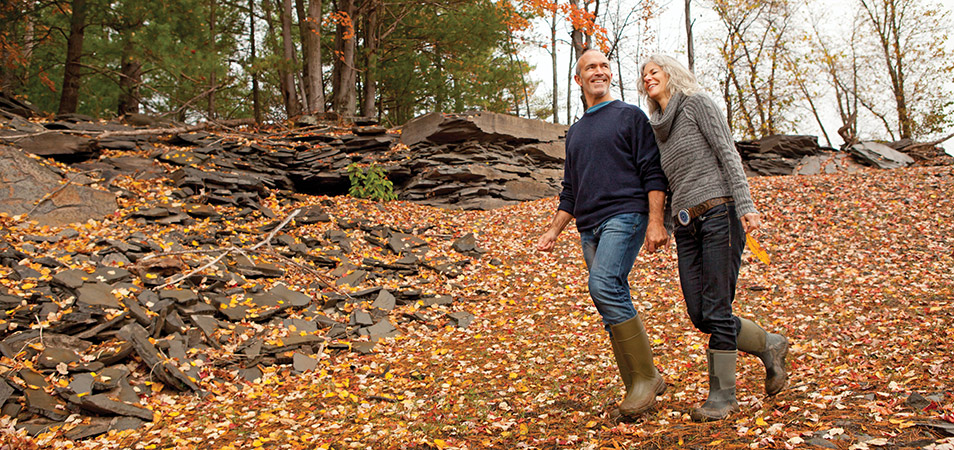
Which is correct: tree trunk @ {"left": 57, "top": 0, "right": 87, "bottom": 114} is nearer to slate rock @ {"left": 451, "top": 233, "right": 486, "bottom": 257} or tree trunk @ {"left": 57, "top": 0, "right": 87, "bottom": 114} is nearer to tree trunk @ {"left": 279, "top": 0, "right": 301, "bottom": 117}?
tree trunk @ {"left": 279, "top": 0, "right": 301, "bottom": 117}

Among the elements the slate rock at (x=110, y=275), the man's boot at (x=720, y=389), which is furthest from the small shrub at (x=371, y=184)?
the man's boot at (x=720, y=389)

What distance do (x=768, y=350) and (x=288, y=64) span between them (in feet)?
42.8

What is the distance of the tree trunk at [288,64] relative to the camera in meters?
13.6

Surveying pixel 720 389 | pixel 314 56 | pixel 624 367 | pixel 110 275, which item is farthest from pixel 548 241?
pixel 314 56

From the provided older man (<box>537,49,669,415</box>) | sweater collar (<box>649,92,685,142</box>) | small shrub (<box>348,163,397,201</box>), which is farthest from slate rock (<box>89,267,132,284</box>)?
small shrub (<box>348,163,397,201</box>)

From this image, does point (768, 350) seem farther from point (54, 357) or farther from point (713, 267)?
point (54, 357)

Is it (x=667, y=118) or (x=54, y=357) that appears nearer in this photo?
(x=667, y=118)

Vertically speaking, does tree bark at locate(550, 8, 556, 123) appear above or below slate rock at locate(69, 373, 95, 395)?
above

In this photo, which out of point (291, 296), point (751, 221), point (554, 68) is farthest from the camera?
point (554, 68)

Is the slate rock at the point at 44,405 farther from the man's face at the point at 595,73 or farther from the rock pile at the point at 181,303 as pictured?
the man's face at the point at 595,73

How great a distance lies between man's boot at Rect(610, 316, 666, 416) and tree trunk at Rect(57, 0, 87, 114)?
489 inches

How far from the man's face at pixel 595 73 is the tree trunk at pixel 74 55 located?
38.3 feet

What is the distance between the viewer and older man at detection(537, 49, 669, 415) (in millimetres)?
2850

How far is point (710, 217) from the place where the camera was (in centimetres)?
268
